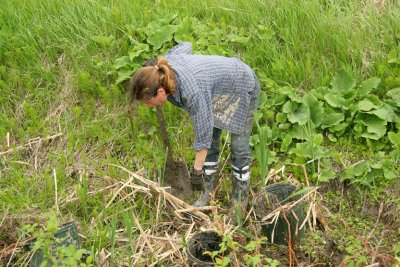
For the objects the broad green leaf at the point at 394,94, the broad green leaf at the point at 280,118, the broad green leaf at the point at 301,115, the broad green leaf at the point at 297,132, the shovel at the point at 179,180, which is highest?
the broad green leaf at the point at 394,94

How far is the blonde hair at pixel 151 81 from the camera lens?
10.6 feet

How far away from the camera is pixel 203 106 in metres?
3.33

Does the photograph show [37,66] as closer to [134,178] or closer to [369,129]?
[134,178]

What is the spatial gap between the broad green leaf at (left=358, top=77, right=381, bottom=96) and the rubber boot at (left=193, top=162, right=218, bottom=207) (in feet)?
4.55

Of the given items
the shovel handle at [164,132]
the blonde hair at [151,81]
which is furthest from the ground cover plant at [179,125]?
the blonde hair at [151,81]

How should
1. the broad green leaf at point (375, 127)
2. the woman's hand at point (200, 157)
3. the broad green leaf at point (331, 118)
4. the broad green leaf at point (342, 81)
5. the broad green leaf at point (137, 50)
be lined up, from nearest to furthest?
the woman's hand at point (200, 157) < the broad green leaf at point (375, 127) < the broad green leaf at point (331, 118) < the broad green leaf at point (342, 81) < the broad green leaf at point (137, 50)

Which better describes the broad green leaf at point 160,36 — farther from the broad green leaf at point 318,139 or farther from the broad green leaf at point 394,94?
the broad green leaf at point 394,94

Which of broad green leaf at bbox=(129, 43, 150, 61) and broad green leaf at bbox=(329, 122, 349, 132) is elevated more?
broad green leaf at bbox=(129, 43, 150, 61)

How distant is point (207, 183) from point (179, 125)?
76cm

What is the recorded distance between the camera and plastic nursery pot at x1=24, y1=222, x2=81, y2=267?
11.2ft

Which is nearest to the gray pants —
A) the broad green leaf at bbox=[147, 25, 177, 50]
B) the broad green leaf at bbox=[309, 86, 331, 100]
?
the broad green leaf at bbox=[309, 86, 331, 100]

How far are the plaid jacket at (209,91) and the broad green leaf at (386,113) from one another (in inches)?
46.0

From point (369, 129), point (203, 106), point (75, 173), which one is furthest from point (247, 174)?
point (75, 173)

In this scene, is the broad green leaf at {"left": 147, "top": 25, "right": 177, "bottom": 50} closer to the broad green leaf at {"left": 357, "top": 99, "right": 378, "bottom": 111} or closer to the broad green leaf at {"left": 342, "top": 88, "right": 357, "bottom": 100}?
the broad green leaf at {"left": 342, "top": 88, "right": 357, "bottom": 100}
